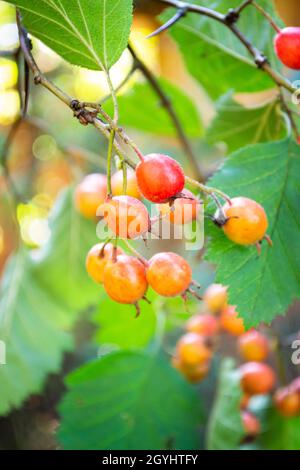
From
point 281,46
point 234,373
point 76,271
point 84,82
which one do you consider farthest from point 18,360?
point 84,82

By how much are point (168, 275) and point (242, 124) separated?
329 millimetres

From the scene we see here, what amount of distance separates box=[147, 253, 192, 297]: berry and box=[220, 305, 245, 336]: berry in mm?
465

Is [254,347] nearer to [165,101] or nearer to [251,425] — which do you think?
[251,425]

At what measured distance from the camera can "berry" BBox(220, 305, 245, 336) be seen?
836 millimetres

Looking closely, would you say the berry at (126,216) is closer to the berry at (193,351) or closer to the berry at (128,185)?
the berry at (128,185)

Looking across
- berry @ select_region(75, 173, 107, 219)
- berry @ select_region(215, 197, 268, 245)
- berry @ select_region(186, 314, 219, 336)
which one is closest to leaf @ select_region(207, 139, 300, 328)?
berry @ select_region(215, 197, 268, 245)

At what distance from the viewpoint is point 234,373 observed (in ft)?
2.64

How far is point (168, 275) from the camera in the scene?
37cm

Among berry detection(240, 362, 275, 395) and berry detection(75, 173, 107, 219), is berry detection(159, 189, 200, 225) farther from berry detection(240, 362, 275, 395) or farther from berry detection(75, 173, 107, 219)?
berry detection(240, 362, 275, 395)

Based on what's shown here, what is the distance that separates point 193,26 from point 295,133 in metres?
0.19

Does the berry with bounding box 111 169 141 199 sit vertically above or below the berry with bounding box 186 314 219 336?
below

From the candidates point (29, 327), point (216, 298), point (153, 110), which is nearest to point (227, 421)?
point (216, 298)

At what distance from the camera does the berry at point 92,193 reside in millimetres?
636

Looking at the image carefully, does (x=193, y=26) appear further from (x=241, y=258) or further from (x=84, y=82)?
(x=84, y=82)
